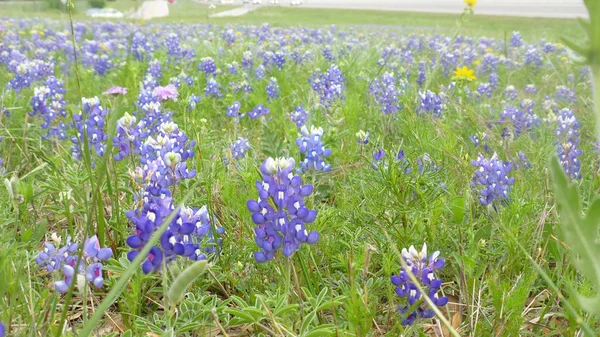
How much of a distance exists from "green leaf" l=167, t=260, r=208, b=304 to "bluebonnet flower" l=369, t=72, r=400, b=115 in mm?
2579

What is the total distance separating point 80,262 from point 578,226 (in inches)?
45.6

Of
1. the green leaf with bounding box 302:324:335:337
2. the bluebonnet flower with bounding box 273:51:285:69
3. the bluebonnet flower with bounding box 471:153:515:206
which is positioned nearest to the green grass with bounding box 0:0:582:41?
the bluebonnet flower with bounding box 273:51:285:69

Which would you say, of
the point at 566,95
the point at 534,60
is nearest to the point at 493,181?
the point at 566,95

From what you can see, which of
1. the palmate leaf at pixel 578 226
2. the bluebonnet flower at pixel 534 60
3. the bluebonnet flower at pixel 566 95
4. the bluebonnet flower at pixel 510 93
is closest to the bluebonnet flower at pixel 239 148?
the palmate leaf at pixel 578 226

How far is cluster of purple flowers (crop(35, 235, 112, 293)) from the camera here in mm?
1467

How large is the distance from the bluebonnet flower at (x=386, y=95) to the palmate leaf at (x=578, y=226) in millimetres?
2712

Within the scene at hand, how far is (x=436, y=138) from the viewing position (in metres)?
3.10

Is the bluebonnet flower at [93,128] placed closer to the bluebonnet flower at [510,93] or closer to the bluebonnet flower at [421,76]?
the bluebonnet flower at [421,76]

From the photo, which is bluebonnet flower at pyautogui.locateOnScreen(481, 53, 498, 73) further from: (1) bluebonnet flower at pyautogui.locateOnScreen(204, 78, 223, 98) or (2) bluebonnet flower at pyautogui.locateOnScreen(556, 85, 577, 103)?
(1) bluebonnet flower at pyautogui.locateOnScreen(204, 78, 223, 98)

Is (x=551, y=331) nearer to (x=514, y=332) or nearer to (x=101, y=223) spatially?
(x=514, y=332)

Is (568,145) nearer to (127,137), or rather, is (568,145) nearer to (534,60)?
(127,137)

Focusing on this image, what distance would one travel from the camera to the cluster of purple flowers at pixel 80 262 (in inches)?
57.7

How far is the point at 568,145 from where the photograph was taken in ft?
9.00

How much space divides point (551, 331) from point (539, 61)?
6.16 metres
